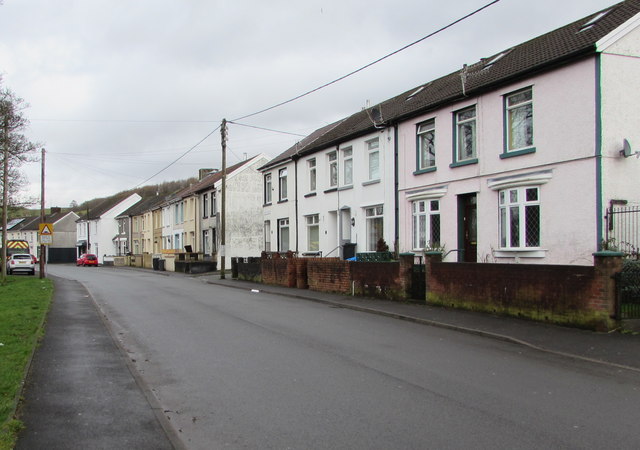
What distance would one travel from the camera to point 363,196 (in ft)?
74.6

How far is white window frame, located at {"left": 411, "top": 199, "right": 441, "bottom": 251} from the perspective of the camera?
61.2ft

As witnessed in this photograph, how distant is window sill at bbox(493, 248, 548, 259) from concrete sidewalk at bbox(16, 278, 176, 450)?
33.9ft

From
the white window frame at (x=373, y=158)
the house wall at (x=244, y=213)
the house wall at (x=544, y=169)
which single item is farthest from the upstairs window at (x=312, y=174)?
the house wall at (x=244, y=213)

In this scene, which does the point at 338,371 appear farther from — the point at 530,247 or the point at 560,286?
the point at 530,247

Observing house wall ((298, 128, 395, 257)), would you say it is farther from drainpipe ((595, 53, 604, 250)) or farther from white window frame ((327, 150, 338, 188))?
drainpipe ((595, 53, 604, 250))

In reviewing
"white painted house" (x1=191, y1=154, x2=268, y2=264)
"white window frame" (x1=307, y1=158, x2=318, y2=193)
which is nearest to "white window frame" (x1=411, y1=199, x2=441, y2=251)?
A: "white window frame" (x1=307, y1=158, x2=318, y2=193)

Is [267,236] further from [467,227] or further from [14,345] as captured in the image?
Answer: [14,345]

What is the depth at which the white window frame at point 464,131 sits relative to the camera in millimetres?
17188

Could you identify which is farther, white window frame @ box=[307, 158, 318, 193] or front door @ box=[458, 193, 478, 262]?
white window frame @ box=[307, 158, 318, 193]

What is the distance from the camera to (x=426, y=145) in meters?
19.5

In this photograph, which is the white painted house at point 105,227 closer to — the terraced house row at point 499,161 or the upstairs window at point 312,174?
the upstairs window at point 312,174

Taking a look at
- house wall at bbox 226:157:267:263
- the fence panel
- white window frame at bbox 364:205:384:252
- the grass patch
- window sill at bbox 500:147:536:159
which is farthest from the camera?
house wall at bbox 226:157:267:263

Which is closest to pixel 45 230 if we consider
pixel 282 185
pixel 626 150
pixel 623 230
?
pixel 282 185

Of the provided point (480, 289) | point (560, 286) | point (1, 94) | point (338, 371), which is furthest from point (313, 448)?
point (1, 94)
